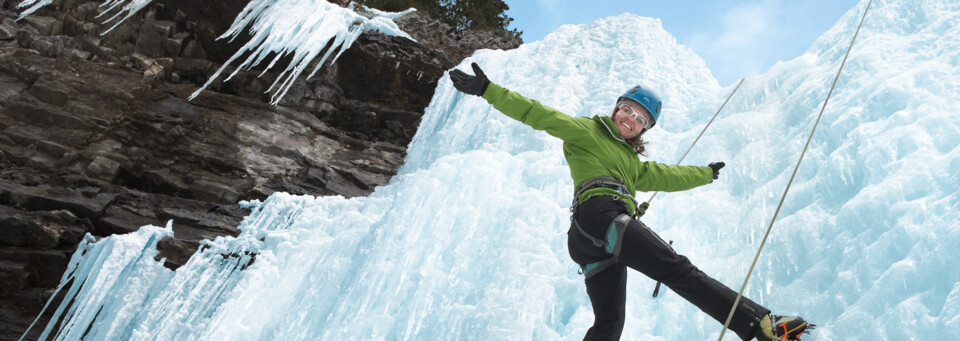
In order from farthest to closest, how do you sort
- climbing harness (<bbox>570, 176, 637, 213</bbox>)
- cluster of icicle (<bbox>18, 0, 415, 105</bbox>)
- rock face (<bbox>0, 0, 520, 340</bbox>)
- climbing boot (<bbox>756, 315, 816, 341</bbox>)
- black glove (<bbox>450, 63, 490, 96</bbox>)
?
cluster of icicle (<bbox>18, 0, 415, 105</bbox>) < rock face (<bbox>0, 0, 520, 340</bbox>) < black glove (<bbox>450, 63, 490, 96</bbox>) < climbing harness (<bbox>570, 176, 637, 213</bbox>) < climbing boot (<bbox>756, 315, 816, 341</bbox>)

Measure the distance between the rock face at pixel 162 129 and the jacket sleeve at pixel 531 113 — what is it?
3.90 metres

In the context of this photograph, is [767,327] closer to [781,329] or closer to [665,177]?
[781,329]

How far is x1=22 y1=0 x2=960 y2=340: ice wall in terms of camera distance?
319 centimetres

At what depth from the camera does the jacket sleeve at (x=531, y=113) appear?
3.02 m

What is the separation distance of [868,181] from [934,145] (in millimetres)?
391

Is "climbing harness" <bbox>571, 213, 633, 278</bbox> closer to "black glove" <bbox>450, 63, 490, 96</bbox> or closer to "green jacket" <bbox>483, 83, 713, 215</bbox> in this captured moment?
"green jacket" <bbox>483, 83, 713, 215</bbox>

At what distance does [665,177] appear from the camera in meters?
3.22

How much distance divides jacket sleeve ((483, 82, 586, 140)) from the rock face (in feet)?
12.8

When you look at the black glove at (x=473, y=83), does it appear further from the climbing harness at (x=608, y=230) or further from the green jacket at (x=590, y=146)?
the climbing harness at (x=608, y=230)

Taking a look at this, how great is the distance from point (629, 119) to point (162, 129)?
5955 mm

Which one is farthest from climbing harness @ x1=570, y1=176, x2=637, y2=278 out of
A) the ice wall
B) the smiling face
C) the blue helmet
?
the ice wall

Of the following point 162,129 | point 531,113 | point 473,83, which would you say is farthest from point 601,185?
point 162,129

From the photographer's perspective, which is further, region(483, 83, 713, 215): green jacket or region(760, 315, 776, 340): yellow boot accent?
region(483, 83, 713, 215): green jacket

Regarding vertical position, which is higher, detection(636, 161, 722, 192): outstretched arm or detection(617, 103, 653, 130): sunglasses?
detection(617, 103, 653, 130): sunglasses
